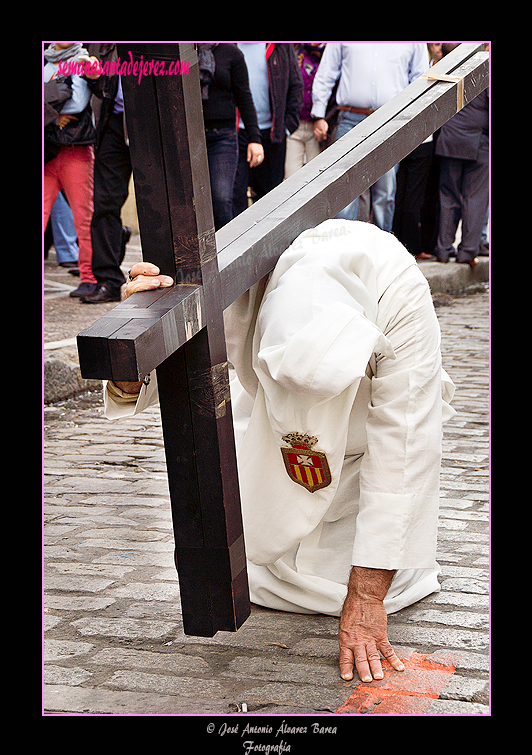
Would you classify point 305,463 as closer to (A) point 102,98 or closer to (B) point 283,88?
(A) point 102,98

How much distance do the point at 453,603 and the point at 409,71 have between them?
5.13m

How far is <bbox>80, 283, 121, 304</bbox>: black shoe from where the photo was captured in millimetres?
6438

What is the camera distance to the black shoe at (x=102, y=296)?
6.44 metres

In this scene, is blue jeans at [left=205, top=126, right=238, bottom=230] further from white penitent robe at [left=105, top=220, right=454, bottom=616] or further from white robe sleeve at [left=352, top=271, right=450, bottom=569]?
white robe sleeve at [left=352, top=271, right=450, bottom=569]

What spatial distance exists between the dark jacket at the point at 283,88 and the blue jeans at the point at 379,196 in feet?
1.18

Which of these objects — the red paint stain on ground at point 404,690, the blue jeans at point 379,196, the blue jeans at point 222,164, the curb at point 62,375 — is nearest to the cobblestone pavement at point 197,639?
the red paint stain on ground at point 404,690

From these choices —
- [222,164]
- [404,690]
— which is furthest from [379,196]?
[404,690]

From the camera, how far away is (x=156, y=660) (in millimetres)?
2271

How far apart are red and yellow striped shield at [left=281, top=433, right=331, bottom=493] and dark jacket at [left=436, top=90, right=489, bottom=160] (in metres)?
6.51

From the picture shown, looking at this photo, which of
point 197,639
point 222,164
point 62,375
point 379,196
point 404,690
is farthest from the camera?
point 379,196

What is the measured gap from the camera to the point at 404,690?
6.86 ft

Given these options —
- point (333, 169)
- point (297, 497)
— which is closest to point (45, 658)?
point (297, 497)

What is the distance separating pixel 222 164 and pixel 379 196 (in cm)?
141

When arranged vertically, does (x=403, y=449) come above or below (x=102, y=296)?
above
